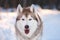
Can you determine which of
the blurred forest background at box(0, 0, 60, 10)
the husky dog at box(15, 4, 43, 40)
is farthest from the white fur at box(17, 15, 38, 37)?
the blurred forest background at box(0, 0, 60, 10)

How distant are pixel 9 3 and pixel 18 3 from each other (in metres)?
0.09

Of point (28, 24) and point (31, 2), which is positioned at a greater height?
point (31, 2)

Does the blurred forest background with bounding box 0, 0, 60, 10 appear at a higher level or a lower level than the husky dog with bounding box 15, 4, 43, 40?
higher

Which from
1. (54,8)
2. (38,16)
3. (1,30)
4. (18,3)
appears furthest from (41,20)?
(1,30)

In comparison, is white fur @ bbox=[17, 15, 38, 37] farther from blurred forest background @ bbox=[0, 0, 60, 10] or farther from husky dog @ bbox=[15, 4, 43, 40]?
blurred forest background @ bbox=[0, 0, 60, 10]

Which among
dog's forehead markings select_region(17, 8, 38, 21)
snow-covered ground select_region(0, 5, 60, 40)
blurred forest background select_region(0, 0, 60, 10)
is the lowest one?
snow-covered ground select_region(0, 5, 60, 40)

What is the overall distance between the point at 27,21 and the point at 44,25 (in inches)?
6.6

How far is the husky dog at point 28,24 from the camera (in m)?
1.07

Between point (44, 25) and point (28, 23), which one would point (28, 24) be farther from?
point (44, 25)

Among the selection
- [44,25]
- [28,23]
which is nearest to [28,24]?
[28,23]

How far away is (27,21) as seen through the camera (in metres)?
1.07

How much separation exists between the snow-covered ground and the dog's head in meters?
0.05

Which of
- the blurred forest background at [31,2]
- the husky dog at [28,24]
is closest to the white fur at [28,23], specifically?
the husky dog at [28,24]

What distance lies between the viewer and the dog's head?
3.50ft
